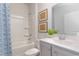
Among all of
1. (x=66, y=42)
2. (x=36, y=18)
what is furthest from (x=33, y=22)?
(x=66, y=42)

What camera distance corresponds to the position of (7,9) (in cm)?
→ 147

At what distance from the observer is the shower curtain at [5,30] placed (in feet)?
4.85

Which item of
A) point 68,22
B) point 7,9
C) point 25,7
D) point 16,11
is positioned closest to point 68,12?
point 68,22

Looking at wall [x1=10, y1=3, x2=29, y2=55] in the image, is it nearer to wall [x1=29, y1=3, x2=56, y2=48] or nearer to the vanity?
wall [x1=29, y1=3, x2=56, y2=48]

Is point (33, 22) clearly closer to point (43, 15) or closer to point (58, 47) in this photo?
point (43, 15)

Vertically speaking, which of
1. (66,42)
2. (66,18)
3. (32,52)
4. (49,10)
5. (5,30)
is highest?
(49,10)

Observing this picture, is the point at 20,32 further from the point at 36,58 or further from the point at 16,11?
the point at 36,58

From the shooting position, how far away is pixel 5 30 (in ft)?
4.90

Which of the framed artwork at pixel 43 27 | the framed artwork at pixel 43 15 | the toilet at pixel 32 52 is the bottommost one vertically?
the toilet at pixel 32 52

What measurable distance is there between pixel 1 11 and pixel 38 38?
0.55 m

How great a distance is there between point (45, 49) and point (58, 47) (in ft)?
0.53

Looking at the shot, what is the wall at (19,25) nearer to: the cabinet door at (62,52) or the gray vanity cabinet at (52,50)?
the gray vanity cabinet at (52,50)

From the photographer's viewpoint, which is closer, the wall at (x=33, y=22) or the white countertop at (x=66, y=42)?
the white countertop at (x=66, y=42)

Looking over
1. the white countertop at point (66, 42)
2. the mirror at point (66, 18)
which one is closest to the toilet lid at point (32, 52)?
the white countertop at point (66, 42)
